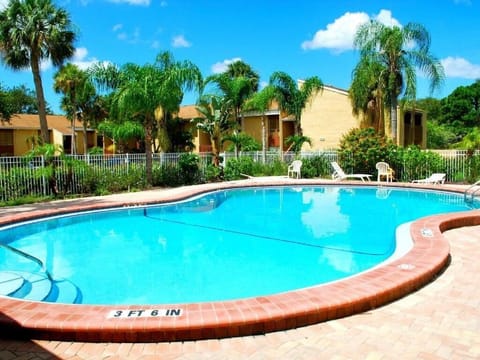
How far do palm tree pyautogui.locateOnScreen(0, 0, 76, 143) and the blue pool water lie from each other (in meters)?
10.2

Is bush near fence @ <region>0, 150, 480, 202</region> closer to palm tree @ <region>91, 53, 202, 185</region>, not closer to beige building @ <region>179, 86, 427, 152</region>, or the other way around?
palm tree @ <region>91, 53, 202, 185</region>

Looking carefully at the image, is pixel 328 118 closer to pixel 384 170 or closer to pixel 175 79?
Result: pixel 384 170

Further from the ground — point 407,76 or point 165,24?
point 165,24

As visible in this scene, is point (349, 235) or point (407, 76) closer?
point (349, 235)

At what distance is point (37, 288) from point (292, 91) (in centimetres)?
2200

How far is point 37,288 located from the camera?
579cm

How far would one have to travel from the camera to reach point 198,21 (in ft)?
59.9

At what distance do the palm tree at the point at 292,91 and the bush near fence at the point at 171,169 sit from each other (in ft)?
12.3

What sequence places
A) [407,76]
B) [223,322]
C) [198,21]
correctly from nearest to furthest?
[223,322] → [198,21] → [407,76]

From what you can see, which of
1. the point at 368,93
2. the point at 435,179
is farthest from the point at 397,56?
the point at 435,179

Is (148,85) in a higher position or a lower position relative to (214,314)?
higher

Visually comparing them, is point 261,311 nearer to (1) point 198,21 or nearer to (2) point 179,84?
(2) point 179,84

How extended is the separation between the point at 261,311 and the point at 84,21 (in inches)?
770

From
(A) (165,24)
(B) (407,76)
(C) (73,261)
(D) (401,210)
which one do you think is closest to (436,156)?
(B) (407,76)
